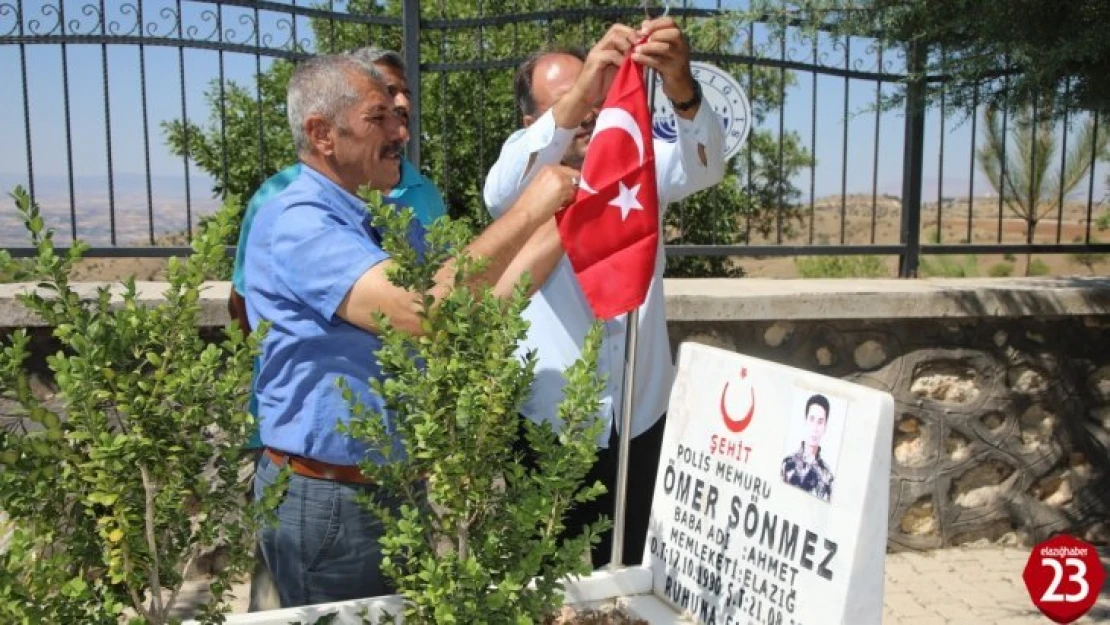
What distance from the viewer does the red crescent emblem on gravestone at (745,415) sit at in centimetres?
212

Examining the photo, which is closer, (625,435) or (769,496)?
(769,496)

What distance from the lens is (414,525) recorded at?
1.58 metres

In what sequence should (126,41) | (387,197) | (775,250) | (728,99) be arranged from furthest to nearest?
(775,250) < (728,99) < (126,41) < (387,197)

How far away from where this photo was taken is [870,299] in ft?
14.5

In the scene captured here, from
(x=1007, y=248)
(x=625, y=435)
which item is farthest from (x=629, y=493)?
(x=1007, y=248)

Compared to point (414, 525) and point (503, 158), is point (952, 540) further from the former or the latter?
point (414, 525)

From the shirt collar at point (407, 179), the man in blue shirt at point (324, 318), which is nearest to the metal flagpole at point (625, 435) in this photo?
the man in blue shirt at point (324, 318)

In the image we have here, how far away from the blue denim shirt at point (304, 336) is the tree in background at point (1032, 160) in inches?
128

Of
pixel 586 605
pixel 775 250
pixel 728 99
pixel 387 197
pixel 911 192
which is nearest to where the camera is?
pixel 586 605

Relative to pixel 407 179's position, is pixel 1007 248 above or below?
below

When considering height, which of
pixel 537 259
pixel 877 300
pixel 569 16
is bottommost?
pixel 877 300

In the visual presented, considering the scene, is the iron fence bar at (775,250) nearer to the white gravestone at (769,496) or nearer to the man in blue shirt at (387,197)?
the man in blue shirt at (387,197)

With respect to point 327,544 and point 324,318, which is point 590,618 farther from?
point 324,318

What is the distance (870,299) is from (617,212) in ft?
7.71
